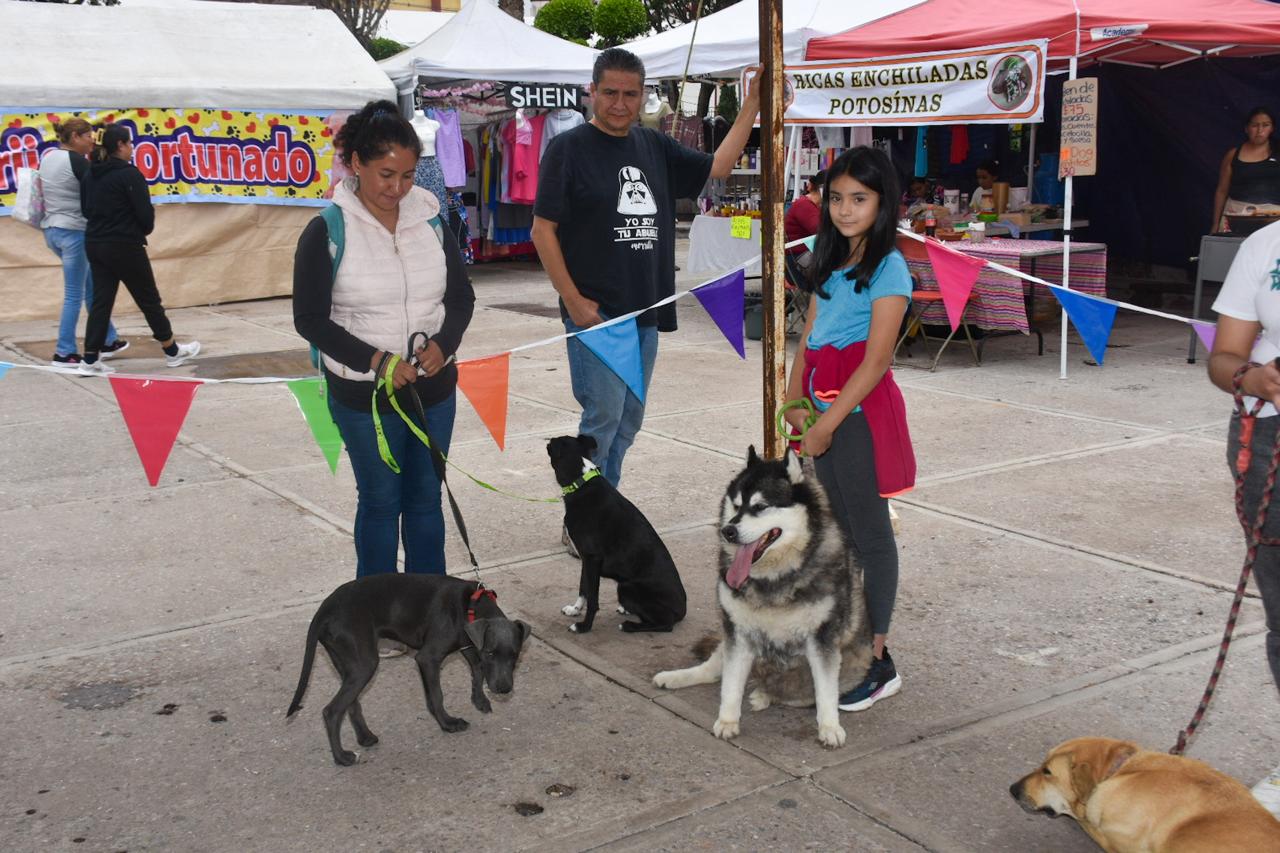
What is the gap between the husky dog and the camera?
339 cm

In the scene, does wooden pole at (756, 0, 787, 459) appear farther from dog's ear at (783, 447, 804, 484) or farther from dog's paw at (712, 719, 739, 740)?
dog's paw at (712, 719, 739, 740)

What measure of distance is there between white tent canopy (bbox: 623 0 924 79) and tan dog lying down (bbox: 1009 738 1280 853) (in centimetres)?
863

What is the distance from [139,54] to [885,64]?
8705 mm

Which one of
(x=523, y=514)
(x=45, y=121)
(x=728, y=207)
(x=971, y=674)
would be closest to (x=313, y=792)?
(x=971, y=674)

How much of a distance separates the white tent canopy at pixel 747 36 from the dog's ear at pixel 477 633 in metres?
8.07

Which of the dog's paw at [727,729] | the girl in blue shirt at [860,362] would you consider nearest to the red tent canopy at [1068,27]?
the girl in blue shirt at [860,362]

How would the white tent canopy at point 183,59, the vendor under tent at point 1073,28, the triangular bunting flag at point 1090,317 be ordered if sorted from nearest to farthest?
the triangular bunting flag at point 1090,317 < the vendor under tent at point 1073,28 < the white tent canopy at point 183,59

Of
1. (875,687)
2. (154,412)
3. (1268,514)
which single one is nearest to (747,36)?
(154,412)

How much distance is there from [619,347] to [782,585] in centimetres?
170

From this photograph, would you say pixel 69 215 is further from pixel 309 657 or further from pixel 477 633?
pixel 477 633

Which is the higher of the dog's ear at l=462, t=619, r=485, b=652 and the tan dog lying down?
the dog's ear at l=462, t=619, r=485, b=652

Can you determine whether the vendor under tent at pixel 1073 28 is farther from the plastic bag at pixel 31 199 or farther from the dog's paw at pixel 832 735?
the plastic bag at pixel 31 199

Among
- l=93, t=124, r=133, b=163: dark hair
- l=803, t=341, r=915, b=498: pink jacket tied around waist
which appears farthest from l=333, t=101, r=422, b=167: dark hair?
l=93, t=124, r=133, b=163: dark hair

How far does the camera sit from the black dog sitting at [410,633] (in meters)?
3.40
